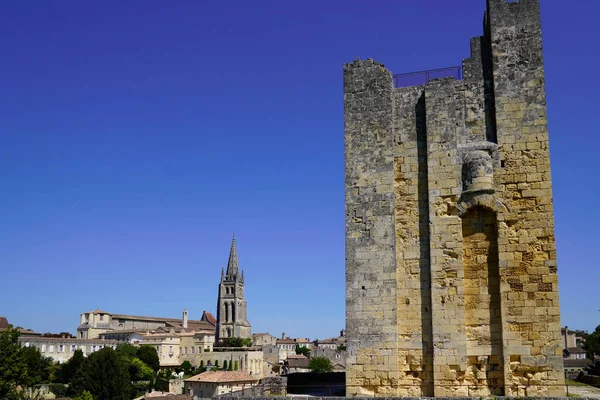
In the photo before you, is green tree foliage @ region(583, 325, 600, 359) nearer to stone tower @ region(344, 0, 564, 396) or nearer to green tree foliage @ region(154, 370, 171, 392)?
green tree foliage @ region(154, 370, 171, 392)

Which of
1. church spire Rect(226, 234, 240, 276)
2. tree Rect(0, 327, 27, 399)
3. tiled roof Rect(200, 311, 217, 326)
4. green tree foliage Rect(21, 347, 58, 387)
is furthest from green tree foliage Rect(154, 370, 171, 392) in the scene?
tiled roof Rect(200, 311, 217, 326)

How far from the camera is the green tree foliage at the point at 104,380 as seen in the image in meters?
60.5

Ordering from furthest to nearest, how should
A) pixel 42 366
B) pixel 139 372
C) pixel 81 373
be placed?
1. pixel 139 372
2. pixel 42 366
3. pixel 81 373

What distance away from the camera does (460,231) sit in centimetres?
1348

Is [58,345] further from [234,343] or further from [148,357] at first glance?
[234,343]

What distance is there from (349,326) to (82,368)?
57286 mm

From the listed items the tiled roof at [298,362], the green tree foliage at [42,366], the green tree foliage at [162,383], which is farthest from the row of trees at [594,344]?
the green tree foliage at [42,366]

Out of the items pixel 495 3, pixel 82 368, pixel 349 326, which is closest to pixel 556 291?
pixel 349 326

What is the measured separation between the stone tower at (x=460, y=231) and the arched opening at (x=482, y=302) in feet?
0.07

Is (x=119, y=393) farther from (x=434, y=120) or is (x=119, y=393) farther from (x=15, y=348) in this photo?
(x=434, y=120)

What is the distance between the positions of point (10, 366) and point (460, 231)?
3473 cm

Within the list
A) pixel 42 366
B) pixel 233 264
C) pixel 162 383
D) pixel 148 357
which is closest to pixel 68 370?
pixel 42 366

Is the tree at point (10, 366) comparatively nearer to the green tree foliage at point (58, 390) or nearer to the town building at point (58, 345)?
the green tree foliage at point (58, 390)

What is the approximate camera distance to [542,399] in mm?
11805
